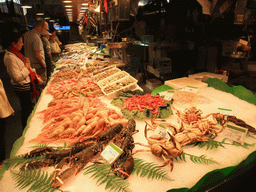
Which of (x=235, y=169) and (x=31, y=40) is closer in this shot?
(x=235, y=169)

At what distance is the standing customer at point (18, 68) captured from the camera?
10.0ft

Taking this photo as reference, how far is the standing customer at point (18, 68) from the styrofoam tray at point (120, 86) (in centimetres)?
190

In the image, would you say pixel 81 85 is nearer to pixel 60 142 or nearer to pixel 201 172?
pixel 60 142

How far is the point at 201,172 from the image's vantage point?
1.23 meters

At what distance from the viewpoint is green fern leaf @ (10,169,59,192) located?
43.7 inches

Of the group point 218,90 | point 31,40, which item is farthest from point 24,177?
point 31,40

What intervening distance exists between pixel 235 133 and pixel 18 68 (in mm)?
3847

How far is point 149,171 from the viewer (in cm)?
123

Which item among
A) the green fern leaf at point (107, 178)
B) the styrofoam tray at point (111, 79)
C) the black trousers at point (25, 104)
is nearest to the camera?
the green fern leaf at point (107, 178)

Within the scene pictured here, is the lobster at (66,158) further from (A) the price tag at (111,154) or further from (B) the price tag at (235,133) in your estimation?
(B) the price tag at (235,133)

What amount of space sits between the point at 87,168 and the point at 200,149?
1052 mm

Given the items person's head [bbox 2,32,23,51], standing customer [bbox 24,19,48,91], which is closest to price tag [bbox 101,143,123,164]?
person's head [bbox 2,32,23,51]

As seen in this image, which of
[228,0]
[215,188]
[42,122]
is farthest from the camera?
[228,0]

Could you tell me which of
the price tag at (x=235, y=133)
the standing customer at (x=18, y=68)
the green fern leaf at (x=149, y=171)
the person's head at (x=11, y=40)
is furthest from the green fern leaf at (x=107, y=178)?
the person's head at (x=11, y=40)
